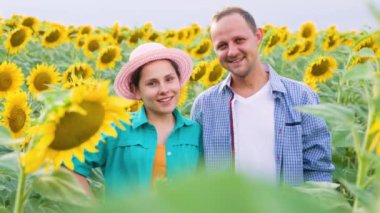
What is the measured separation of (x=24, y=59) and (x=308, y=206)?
22.1 ft

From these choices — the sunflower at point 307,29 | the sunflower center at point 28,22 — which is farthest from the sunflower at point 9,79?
the sunflower at point 307,29

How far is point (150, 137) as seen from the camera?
241 centimetres

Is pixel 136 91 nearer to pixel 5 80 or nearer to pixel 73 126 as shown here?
pixel 5 80

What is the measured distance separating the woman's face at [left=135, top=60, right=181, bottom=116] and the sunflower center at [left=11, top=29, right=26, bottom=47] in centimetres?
288

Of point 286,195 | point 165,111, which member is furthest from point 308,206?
point 165,111

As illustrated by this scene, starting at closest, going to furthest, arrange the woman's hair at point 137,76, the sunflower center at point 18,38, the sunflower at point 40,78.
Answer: the woman's hair at point 137,76, the sunflower at point 40,78, the sunflower center at point 18,38

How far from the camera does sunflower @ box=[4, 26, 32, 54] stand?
505cm

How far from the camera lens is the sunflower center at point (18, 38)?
504 cm

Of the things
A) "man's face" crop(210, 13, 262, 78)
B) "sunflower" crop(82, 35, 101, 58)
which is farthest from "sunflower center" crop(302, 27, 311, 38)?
"man's face" crop(210, 13, 262, 78)

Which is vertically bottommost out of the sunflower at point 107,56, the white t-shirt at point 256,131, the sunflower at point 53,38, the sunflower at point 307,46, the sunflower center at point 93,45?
the white t-shirt at point 256,131

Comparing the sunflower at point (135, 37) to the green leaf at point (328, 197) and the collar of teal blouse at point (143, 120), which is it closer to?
the collar of teal blouse at point (143, 120)

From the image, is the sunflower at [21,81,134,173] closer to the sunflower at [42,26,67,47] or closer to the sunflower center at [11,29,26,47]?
the sunflower center at [11,29,26,47]

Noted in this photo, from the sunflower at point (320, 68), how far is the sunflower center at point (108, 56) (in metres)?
1.86

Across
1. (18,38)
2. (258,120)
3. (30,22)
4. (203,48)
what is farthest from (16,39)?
(258,120)
